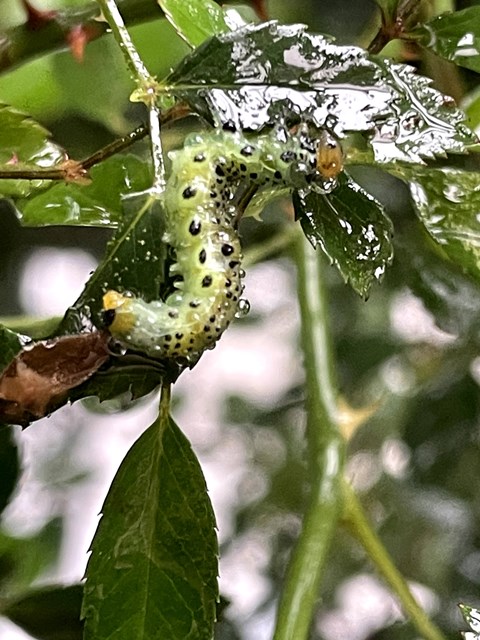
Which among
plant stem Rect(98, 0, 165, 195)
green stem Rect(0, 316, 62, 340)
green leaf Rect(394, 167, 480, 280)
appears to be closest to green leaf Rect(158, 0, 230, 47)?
plant stem Rect(98, 0, 165, 195)

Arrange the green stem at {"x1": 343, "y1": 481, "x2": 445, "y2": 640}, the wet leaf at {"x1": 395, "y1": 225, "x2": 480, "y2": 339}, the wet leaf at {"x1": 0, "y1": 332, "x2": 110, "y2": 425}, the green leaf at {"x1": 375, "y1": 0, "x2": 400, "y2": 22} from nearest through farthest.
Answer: the wet leaf at {"x1": 0, "y1": 332, "x2": 110, "y2": 425} < the green leaf at {"x1": 375, "y1": 0, "x2": 400, "y2": 22} < the green stem at {"x1": 343, "y1": 481, "x2": 445, "y2": 640} < the wet leaf at {"x1": 395, "y1": 225, "x2": 480, "y2": 339}

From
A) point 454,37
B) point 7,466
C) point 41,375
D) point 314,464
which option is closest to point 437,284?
point 314,464

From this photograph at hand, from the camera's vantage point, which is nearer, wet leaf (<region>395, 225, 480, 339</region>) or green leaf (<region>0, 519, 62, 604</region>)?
green leaf (<region>0, 519, 62, 604</region>)

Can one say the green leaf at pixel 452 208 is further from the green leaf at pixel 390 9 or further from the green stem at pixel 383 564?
the green stem at pixel 383 564

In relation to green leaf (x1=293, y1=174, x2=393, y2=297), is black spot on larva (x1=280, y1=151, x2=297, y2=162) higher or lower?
higher

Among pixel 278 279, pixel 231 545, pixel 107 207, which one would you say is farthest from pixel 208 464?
pixel 107 207

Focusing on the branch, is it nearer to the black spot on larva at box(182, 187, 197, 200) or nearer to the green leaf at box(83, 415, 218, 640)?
the black spot on larva at box(182, 187, 197, 200)

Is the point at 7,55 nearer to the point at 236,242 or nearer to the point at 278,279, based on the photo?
the point at 236,242
